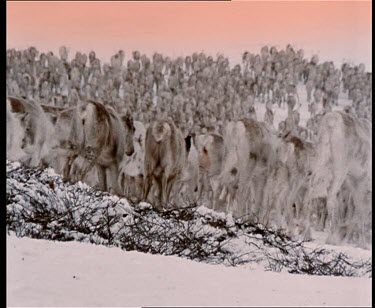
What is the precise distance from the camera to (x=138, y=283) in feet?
10.2

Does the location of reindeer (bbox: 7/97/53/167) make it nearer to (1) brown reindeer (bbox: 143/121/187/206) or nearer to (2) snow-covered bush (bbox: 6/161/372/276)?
(2) snow-covered bush (bbox: 6/161/372/276)

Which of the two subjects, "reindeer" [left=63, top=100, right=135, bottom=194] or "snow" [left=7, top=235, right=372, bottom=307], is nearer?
"snow" [left=7, top=235, right=372, bottom=307]

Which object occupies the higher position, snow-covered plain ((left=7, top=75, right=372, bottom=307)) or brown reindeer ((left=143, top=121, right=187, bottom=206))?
brown reindeer ((left=143, top=121, right=187, bottom=206))

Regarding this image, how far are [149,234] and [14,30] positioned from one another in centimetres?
105

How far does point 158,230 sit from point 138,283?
27 centimetres

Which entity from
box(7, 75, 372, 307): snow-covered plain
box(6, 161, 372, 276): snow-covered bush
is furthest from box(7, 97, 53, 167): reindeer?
box(7, 75, 372, 307): snow-covered plain

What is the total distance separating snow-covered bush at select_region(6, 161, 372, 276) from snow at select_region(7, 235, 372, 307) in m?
0.06

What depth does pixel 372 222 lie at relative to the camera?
327 centimetres

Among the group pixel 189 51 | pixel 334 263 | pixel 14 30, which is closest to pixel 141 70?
pixel 189 51

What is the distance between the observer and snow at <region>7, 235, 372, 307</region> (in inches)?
121

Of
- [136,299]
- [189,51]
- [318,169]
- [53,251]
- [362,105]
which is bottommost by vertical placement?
[136,299]

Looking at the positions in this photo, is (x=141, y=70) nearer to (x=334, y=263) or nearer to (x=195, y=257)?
(x=195, y=257)

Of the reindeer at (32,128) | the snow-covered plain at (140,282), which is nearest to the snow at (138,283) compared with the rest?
the snow-covered plain at (140,282)

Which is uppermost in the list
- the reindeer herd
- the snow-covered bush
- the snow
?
the reindeer herd
